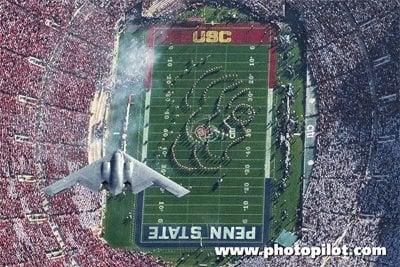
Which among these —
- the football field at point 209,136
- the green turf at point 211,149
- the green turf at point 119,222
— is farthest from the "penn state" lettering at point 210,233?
the green turf at point 119,222

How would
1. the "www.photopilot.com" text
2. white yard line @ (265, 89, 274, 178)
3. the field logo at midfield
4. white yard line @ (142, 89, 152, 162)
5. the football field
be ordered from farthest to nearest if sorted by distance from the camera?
the field logo at midfield → white yard line @ (142, 89, 152, 162) → white yard line @ (265, 89, 274, 178) → the football field → the "www.photopilot.com" text

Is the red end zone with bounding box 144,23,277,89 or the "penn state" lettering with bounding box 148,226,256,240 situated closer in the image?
the "penn state" lettering with bounding box 148,226,256,240

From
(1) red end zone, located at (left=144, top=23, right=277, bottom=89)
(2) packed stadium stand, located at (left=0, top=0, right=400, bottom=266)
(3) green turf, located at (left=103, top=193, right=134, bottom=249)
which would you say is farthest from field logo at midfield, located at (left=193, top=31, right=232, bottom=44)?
(3) green turf, located at (left=103, top=193, right=134, bottom=249)

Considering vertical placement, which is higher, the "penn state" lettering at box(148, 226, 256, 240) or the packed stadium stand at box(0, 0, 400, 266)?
the packed stadium stand at box(0, 0, 400, 266)

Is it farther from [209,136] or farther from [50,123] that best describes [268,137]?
[50,123]

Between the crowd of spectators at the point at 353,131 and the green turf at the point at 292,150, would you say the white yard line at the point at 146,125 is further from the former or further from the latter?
the crowd of spectators at the point at 353,131

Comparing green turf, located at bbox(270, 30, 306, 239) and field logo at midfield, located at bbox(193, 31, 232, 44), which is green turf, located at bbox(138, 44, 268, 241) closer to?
field logo at midfield, located at bbox(193, 31, 232, 44)
